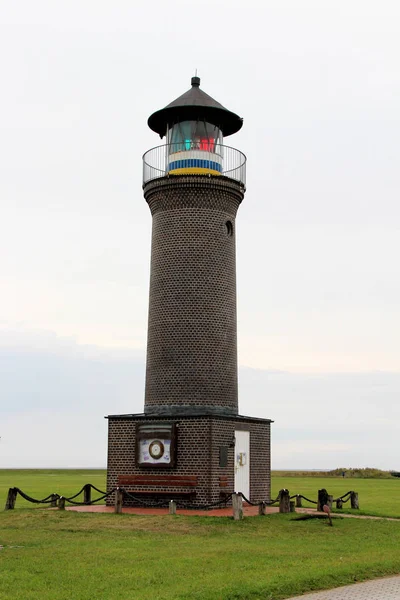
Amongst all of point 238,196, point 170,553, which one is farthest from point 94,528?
point 238,196

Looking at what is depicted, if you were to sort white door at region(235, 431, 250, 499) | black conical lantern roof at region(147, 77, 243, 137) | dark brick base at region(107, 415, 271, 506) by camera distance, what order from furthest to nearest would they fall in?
black conical lantern roof at region(147, 77, 243, 137), white door at region(235, 431, 250, 499), dark brick base at region(107, 415, 271, 506)

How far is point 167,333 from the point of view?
25.7 meters

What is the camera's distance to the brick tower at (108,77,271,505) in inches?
931

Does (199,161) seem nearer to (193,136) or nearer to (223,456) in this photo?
(193,136)

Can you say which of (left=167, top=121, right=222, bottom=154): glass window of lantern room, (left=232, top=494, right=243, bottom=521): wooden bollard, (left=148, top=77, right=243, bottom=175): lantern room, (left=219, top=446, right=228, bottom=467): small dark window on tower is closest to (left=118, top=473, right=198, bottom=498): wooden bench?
(left=219, top=446, right=228, bottom=467): small dark window on tower

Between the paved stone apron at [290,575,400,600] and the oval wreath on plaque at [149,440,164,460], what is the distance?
12.6m

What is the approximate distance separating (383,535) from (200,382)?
8.96 m

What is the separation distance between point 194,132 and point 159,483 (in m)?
11.9

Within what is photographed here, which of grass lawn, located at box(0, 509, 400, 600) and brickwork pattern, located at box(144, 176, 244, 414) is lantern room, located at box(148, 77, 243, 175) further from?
grass lawn, located at box(0, 509, 400, 600)

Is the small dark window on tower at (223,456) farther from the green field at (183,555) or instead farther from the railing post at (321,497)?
the railing post at (321,497)

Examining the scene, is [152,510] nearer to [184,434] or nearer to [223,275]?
[184,434]

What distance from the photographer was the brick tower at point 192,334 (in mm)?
→ 23656

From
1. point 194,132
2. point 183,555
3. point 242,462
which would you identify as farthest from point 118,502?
point 194,132

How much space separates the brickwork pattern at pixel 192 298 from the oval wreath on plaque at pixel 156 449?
162 cm
